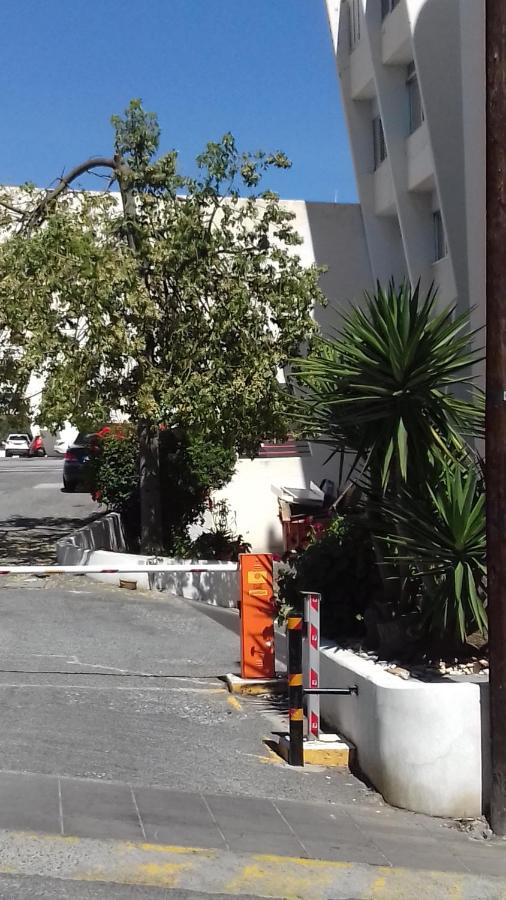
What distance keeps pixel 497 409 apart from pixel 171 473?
11569mm

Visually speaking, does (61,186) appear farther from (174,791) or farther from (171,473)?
(174,791)

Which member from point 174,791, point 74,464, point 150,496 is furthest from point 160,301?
point 74,464

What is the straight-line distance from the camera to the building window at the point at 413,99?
22.1 metres

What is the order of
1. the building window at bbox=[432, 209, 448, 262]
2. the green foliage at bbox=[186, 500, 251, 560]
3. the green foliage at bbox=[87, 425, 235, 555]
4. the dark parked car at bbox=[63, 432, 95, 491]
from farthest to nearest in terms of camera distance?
the dark parked car at bbox=[63, 432, 95, 491]
the building window at bbox=[432, 209, 448, 262]
the green foliage at bbox=[87, 425, 235, 555]
the green foliage at bbox=[186, 500, 251, 560]

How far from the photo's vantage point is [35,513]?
25.8 metres

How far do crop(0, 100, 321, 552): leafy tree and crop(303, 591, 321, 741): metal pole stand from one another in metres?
6.70

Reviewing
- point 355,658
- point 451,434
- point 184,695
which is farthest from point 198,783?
point 451,434

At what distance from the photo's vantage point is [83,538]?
17.1 meters

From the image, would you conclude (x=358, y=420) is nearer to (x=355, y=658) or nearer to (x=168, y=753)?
(x=355, y=658)

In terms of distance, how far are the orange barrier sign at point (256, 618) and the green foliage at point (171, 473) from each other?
723cm

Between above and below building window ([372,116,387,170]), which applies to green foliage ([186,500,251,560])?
below

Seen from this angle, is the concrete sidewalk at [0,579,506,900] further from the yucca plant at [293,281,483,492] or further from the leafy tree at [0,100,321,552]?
the leafy tree at [0,100,321,552]

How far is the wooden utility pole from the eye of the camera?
682 cm

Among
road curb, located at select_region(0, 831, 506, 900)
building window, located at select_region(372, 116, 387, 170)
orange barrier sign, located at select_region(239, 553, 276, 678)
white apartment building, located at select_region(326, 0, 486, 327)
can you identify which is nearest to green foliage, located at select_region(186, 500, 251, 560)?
white apartment building, located at select_region(326, 0, 486, 327)
